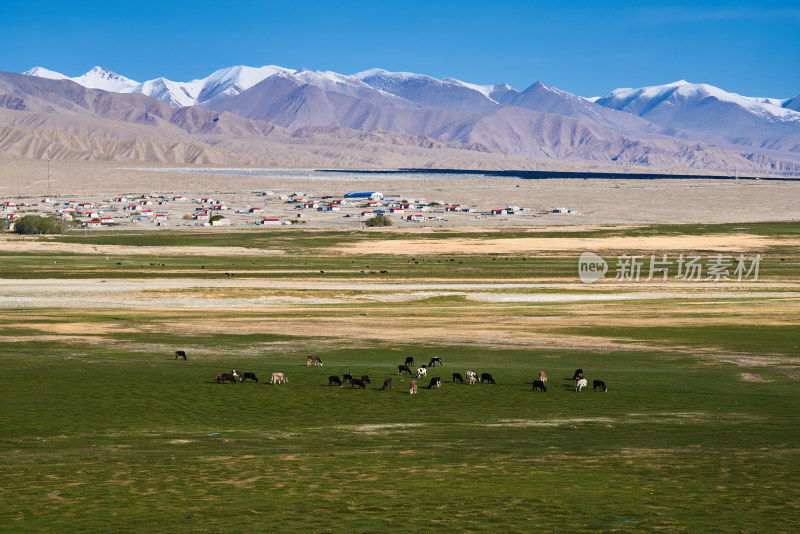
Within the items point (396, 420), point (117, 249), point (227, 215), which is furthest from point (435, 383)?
point (227, 215)

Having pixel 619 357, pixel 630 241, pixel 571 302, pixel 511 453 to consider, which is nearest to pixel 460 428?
pixel 511 453

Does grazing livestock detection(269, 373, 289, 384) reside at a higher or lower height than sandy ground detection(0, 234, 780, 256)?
lower

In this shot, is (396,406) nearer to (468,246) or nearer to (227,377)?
(227,377)

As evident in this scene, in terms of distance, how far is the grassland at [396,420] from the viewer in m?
18.8

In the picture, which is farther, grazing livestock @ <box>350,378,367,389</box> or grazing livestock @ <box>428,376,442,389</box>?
grazing livestock @ <box>350,378,367,389</box>

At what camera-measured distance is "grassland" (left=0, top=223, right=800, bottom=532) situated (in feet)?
61.7

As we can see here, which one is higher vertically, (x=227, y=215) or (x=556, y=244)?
(x=227, y=215)

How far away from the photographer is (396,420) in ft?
95.1

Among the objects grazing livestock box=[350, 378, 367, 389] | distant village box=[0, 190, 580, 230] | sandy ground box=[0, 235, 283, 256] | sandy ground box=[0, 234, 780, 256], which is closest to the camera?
grazing livestock box=[350, 378, 367, 389]

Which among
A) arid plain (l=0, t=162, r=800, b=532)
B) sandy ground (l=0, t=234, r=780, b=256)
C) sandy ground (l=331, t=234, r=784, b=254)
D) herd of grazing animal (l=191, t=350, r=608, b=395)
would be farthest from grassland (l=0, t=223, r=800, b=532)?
sandy ground (l=331, t=234, r=784, b=254)

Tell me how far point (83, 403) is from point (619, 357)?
2390cm

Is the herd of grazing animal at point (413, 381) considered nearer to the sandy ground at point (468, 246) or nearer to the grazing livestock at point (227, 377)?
the grazing livestock at point (227, 377)

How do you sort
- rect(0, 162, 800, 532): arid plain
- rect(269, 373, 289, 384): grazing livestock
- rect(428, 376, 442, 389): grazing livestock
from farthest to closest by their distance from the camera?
rect(269, 373, 289, 384): grazing livestock → rect(428, 376, 442, 389): grazing livestock → rect(0, 162, 800, 532): arid plain

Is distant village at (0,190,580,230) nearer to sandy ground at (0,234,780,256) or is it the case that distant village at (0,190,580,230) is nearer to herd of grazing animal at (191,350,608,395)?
sandy ground at (0,234,780,256)
